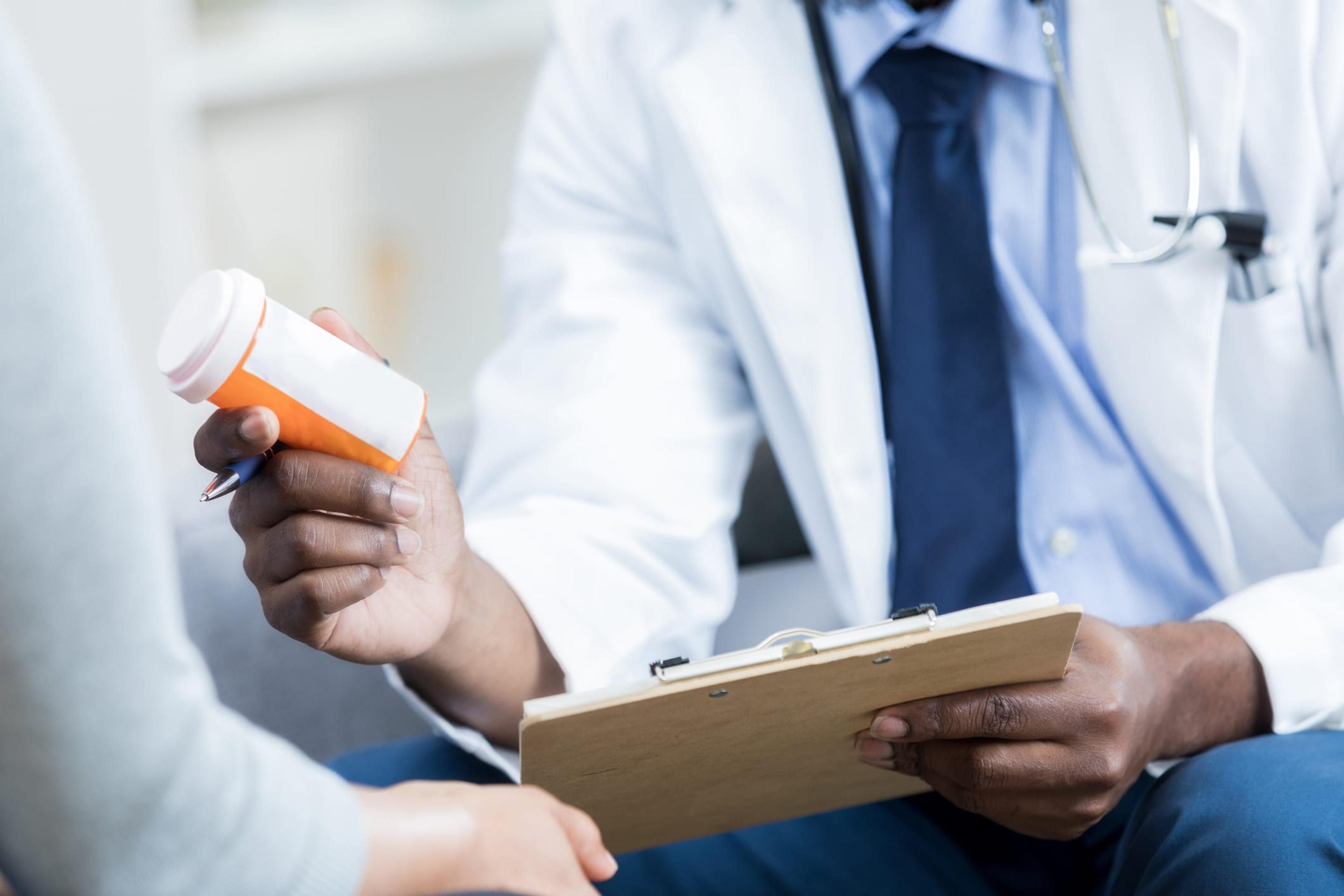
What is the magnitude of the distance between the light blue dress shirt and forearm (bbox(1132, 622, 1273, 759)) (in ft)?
0.41

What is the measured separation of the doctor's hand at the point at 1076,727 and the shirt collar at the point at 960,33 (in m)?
0.42

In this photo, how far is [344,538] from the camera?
21.4 inches

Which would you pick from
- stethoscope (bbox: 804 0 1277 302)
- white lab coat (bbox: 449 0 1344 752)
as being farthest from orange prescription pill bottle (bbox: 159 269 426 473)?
stethoscope (bbox: 804 0 1277 302)

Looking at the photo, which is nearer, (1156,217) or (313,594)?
(313,594)

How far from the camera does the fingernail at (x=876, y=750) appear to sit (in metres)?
0.57

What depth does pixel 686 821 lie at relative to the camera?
2.06 ft

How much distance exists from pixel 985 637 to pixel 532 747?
20cm

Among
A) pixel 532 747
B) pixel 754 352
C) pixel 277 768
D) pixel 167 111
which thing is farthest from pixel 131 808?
pixel 167 111

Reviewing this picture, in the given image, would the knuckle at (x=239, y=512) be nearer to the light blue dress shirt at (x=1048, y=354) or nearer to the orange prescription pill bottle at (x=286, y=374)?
the orange prescription pill bottle at (x=286, y=374)

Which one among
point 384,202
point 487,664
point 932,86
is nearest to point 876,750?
point 487,664

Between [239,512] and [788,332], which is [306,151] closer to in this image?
[788,332]

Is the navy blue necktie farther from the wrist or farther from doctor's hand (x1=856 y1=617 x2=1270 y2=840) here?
the wrist

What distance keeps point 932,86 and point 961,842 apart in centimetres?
53

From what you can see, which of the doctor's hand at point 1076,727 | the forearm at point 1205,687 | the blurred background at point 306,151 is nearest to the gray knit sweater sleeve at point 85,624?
the doctor's hand at point 1076,727
